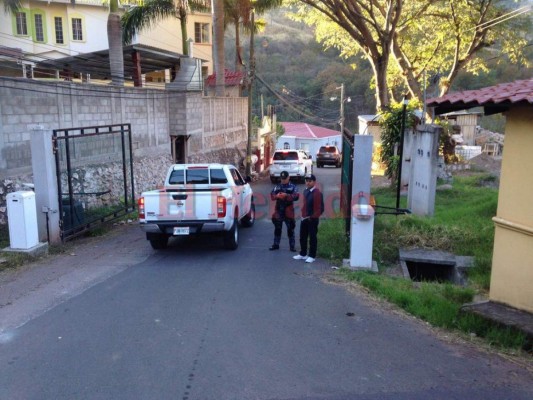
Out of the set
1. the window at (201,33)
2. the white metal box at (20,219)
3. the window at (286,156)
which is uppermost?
the window at (201,33)

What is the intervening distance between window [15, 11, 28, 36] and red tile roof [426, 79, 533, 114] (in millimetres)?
31479

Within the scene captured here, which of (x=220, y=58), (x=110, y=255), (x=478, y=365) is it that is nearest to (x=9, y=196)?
(x=110, y=255)

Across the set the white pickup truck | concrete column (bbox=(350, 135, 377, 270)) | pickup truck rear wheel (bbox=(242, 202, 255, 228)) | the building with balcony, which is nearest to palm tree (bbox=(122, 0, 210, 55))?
the building with balcony

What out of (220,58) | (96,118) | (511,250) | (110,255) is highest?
(220,58)

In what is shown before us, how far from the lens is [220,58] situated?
88.3 feet

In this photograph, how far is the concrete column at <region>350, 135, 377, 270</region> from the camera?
836cm

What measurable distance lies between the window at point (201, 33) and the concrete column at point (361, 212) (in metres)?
34.2

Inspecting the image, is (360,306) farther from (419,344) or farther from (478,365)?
(478,365)

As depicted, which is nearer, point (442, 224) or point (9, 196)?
point (9, 196)

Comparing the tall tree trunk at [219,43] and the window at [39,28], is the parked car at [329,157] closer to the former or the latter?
the tall tree trunk at [219,43]

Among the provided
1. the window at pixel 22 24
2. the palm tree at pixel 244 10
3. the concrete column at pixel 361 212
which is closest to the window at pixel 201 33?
the palm tree at pixel 244 10

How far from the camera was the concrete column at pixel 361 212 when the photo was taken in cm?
836

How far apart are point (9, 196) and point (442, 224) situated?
8.64 metres

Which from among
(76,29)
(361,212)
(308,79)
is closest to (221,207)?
(361,212)
